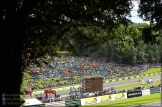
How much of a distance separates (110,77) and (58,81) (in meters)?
11.6

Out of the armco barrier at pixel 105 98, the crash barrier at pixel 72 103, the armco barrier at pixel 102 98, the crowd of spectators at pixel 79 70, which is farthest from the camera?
the crowd of spectators at pixel 79 70

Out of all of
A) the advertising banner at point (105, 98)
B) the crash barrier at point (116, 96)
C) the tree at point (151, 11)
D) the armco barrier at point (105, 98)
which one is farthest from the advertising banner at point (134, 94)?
the tree at point (151, 11)

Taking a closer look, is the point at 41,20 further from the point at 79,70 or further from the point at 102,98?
the point at 79,70

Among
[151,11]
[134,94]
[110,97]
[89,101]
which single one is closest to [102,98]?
[110,97]

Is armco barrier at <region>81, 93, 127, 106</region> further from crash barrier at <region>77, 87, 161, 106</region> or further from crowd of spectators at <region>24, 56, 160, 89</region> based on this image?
crowd of spectators at <region>24, 56, 160, 89</region>

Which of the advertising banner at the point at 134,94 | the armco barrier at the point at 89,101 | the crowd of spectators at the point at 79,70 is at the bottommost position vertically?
the armco barrier at the point at 89,101

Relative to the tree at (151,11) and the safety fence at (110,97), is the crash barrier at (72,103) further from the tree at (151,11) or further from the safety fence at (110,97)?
the tree at (151,11)

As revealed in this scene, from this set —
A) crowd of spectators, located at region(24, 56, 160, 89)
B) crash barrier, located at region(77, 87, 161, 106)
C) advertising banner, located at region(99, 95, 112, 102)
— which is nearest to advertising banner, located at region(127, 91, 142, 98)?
crash barrier, located at region(77, 87, 161, 106)

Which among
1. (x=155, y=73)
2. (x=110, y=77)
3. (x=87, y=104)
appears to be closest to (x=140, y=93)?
(x=87, y=104)

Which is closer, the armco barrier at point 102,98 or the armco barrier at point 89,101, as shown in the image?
the armco barrier at point 89,101

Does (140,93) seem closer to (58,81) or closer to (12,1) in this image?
(58,81)

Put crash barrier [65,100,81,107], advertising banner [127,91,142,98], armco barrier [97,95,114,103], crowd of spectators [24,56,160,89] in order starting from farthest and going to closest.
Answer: crowd of spectators [24,56,160,89] → advertising banner [127,91,142,98] → armco barrier [97,95,114,103] → crash barrier [65,100,81,107]

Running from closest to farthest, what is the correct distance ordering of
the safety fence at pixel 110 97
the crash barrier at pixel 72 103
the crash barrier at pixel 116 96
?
the crash barrier at pixel 72 103 → the safety fence at pixel 110 97 → the crash barrier at pixel 116 96

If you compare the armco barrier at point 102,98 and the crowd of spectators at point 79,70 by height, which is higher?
the crowd of spectators at point 79,70
